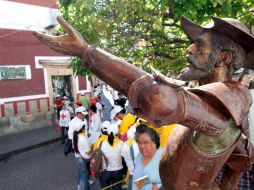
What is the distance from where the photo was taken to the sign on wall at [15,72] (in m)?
11.1

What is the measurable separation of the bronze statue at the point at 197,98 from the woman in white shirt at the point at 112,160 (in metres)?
2.61

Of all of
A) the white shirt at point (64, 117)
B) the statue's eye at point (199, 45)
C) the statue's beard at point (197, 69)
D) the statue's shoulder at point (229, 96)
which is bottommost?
the white shirt at point (64, 117)

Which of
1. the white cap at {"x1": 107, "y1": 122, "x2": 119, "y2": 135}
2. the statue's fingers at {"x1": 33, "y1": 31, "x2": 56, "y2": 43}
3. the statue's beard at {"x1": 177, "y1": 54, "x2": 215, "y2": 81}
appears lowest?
the white cap at {"x1": 107, "y1": 122, "x2": 119, "y2": 135}

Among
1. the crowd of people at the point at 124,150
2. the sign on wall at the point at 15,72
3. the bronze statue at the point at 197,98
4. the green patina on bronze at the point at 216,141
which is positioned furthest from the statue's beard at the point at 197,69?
the sign on wall at the point at 15,72

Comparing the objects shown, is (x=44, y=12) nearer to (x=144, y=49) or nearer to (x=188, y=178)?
(x=144, y=49)

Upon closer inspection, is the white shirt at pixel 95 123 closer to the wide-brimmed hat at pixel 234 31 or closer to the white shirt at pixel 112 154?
the white shirt at pixel 112 154

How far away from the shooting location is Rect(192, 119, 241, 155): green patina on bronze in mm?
1345

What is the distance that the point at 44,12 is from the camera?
1265 cm

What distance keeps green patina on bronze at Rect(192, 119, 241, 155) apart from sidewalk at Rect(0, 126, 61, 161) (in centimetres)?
840

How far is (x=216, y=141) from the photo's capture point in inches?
53.4

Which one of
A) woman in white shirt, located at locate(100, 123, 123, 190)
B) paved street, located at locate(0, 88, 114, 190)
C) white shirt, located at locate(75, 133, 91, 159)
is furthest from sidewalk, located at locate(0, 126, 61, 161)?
woman in white shirt, located at locate(100, 123, 123, 190)

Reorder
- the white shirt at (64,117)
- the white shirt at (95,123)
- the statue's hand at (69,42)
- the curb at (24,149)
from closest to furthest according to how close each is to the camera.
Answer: the statue's hand at (69,42)
the white shirt at (95,123)
the curb at (24,149)
the white shirt at (64,117)

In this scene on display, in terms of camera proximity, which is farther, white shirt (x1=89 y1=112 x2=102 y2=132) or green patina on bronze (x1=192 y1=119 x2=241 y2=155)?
white shirt (x1=89 y1=112 x2=102 y2=132)

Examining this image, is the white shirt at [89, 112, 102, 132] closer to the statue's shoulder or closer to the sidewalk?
the sidewalk
